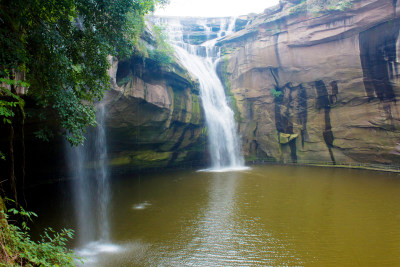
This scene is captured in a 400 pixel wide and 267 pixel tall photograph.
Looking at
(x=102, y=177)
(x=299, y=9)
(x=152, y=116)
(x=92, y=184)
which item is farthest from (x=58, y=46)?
(x=299, y=9)

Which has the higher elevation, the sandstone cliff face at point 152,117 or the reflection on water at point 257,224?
the sandstone cliff face at point 152,117

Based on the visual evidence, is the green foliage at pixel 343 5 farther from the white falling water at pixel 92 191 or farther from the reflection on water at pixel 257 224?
the white falling water at pixel 92 191

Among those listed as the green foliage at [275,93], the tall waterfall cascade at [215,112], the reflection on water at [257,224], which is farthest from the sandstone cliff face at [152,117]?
the green foliage at [275,93]

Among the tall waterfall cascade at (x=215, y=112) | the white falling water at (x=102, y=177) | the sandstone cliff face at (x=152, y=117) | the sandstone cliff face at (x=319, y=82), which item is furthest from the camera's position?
the tall waterfall cascade at (x=215, y=112)

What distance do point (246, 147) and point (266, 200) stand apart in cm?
1096

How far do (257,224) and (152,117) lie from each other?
8.83m

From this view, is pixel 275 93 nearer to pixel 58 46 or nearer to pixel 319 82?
pixel 319 82

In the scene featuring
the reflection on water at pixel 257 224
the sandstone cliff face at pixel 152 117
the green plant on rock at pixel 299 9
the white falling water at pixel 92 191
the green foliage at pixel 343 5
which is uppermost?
the green plant on rock at pixel 299 9

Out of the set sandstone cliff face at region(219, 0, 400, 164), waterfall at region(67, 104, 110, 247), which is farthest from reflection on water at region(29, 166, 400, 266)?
sandstone cliff face at region(219, 0, 400, 164)

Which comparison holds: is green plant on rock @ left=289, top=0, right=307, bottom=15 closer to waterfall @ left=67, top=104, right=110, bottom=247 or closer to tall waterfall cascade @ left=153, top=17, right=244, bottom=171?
tall waterfall cascade @ left=153, top=17, right=244, bottom=171

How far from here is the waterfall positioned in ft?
24.0

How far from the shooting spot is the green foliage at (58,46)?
4.14 metres

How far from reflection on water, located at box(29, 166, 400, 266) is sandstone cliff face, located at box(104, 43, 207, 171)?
3.17 m

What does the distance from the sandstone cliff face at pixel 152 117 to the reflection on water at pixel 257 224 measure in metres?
3.17
